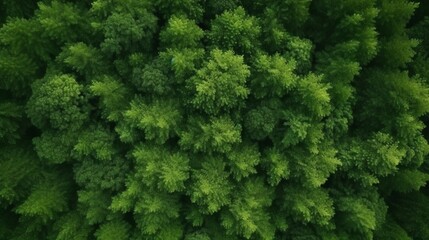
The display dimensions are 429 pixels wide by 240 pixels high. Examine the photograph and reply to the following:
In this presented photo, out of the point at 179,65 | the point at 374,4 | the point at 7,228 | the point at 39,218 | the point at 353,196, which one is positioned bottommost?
the point at 7,228

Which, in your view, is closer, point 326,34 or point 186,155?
point 186,155

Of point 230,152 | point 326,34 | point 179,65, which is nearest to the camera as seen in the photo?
point 179,65

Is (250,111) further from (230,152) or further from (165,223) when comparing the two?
(165,223)

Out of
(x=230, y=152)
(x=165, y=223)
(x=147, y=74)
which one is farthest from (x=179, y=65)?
(x=165, y=223)

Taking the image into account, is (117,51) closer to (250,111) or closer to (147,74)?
(147,74)

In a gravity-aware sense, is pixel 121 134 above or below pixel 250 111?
below

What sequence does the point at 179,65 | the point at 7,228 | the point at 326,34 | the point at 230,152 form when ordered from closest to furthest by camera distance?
the point at 179,65
the point at 230,152
the point at 326,34
the point at 7,228

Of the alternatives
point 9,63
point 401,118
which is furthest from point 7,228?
point 401,118
